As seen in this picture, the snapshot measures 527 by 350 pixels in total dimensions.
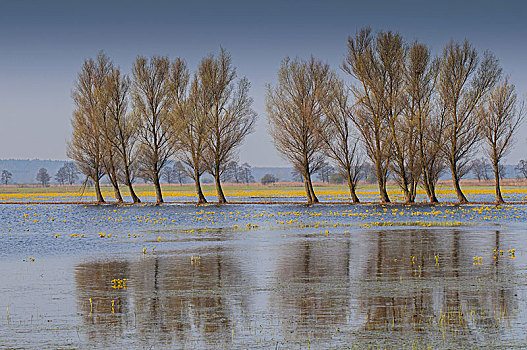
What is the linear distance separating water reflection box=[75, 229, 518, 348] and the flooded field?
30mm

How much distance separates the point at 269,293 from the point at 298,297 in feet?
2.62

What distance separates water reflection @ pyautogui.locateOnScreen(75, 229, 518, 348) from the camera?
980cm

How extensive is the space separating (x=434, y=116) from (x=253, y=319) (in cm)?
4904

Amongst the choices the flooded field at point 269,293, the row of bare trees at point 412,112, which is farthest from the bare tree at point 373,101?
the flooded field at point 269,293

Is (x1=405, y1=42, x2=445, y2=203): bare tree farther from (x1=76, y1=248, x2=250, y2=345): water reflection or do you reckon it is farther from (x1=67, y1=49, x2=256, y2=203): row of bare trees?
(x1=76, y1=248, x2=250, y2=345): water reflection

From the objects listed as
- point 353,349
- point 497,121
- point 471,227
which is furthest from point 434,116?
point 353,349

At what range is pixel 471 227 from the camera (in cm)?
3102

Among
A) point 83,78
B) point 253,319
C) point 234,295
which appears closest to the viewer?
point 253,319

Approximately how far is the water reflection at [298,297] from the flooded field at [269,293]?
0.03 m

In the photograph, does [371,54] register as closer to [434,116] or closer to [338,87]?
[338,87]

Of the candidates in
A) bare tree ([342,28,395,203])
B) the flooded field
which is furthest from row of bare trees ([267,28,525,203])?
the flooded field

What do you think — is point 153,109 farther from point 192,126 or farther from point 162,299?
point 162,299

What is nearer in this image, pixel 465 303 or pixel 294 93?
pixel 465 303

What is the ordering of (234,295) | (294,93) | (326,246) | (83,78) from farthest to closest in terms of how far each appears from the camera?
(83,78)
(294,93)
(326,246)
(234,295)
